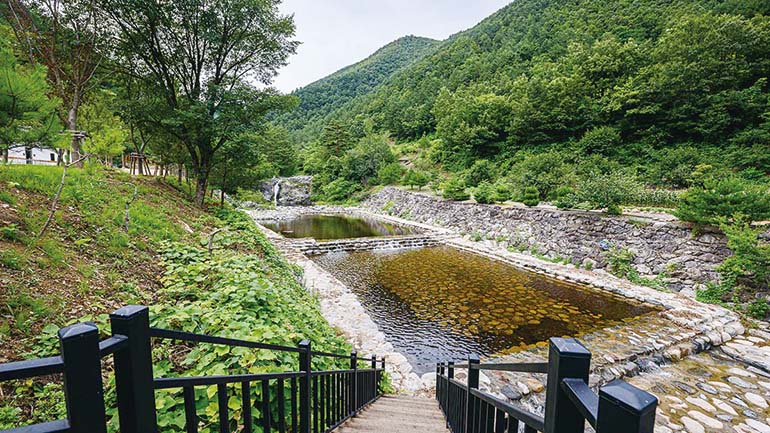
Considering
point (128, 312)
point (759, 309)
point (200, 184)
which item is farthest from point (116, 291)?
point (759, 309)

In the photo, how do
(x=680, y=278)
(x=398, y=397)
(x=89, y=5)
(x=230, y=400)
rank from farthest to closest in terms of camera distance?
1. (x=680, y=278)
2. (x=89, y=5)
3. (x=398, y=397)
4. (x=230, y=400)

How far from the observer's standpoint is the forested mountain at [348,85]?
198 feet

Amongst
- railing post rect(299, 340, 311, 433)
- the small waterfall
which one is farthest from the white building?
the small waterfall

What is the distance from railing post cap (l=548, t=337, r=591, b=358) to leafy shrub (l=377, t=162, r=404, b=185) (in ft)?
85.2

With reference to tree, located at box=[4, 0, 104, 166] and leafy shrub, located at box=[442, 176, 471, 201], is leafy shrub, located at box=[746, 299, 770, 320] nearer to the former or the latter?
leafy shrub, located at box=[442, 176, 471, 201]

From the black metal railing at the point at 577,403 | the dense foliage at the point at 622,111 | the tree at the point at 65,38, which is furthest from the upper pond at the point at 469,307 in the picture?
the tree at the point at 65,38

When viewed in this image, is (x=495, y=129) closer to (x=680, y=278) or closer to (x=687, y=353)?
(x=680, y=278)

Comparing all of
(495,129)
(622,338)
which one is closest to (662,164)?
(495,129)

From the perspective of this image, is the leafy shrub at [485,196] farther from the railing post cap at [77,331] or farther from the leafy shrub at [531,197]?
the railing post cap at [77,331]

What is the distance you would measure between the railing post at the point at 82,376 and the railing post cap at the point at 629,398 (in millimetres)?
897

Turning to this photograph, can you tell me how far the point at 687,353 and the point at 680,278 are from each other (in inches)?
148

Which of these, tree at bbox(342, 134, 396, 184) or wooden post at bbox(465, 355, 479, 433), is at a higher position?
tree at bbox(342, 134, 396, 184)

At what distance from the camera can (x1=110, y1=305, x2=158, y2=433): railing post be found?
719mm

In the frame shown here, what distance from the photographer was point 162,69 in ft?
28.3
